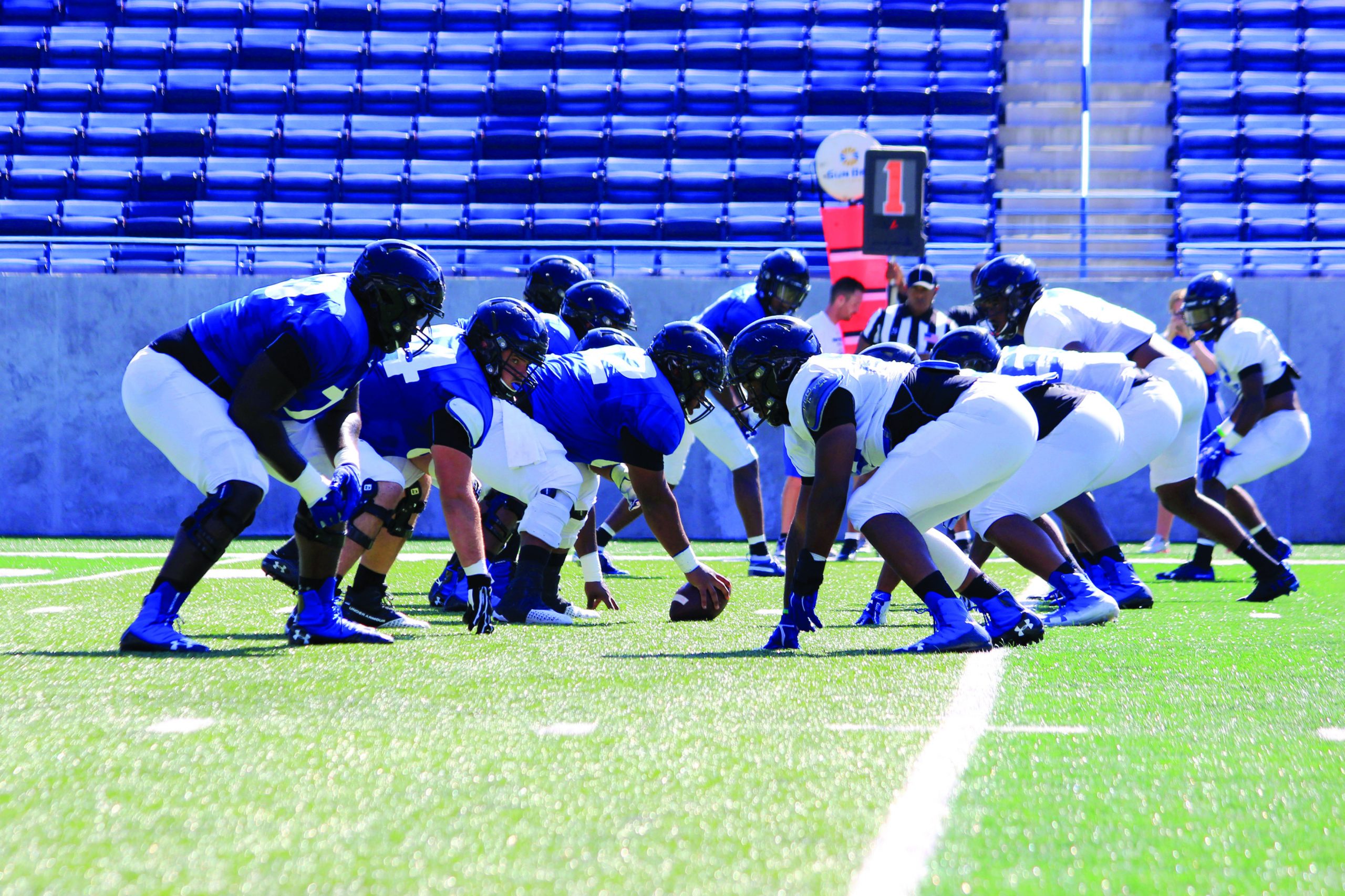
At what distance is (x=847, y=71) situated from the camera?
56.4 feet

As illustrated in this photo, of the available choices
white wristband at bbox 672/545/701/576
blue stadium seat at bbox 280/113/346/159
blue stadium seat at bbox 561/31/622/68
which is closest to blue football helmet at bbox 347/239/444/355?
white wristband at bbox 672/545/701/576

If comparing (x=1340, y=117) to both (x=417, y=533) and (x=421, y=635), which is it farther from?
(x=421, y=635)

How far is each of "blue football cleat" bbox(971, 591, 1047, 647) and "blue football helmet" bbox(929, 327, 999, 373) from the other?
3.89 feet

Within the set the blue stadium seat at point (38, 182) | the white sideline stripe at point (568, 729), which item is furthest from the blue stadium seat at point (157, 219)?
the white sideline stripe at point (568, 729)

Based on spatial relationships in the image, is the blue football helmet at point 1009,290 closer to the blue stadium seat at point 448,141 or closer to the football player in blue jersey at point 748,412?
the football player in blue jersey at point 748,412

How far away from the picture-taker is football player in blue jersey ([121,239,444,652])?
163 inches

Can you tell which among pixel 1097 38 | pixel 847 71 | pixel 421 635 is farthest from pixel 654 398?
pixel 1097 38

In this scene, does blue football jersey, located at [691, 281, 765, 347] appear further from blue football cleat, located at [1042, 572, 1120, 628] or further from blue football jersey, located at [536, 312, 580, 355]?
blue football cleat, located at [1042, 572, 1120, 628]

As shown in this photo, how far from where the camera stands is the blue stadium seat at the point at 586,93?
16.8 m

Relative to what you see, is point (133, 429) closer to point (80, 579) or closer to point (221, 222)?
point (221, 222)

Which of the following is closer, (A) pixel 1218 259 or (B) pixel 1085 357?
(B) pixel 1085 357

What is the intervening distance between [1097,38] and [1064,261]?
5928mm

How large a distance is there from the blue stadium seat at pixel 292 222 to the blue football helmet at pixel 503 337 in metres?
10.5

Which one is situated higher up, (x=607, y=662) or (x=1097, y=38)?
(x=1097, y=38)
